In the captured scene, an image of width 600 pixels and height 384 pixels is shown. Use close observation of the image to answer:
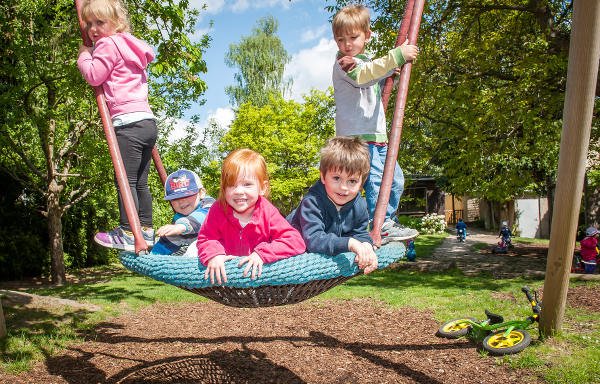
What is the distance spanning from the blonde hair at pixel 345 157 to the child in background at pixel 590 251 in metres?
10.3

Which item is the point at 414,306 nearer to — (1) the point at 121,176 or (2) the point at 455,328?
(2) the point at 455,328

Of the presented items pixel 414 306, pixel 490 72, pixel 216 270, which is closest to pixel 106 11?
pixel 216 270

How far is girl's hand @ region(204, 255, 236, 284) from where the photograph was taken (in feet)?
7.84

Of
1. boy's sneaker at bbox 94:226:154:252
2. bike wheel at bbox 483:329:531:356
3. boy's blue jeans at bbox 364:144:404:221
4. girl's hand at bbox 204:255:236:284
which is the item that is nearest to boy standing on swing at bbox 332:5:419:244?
boy's blue jeans at bbox 364:144:404:221

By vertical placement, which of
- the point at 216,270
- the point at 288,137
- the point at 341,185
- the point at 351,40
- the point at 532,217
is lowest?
the point at 532,217

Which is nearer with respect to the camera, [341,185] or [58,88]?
[341,185]

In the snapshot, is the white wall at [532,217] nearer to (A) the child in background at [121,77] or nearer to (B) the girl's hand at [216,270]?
(A) the child in background at [121,77]

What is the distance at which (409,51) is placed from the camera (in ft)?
8.63

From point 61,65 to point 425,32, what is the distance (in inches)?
288

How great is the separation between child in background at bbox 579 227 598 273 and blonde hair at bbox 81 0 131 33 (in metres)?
11.1

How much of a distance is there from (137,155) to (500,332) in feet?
17.1

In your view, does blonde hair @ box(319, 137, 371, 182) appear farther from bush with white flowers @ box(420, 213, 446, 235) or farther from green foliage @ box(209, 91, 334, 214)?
bush with white flowers @ box(420, 213, 446, 235)

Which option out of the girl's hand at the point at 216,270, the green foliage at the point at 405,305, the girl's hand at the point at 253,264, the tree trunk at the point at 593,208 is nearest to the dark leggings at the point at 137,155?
the girl's hand at the point at 216,270

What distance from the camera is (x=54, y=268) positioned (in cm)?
1269
